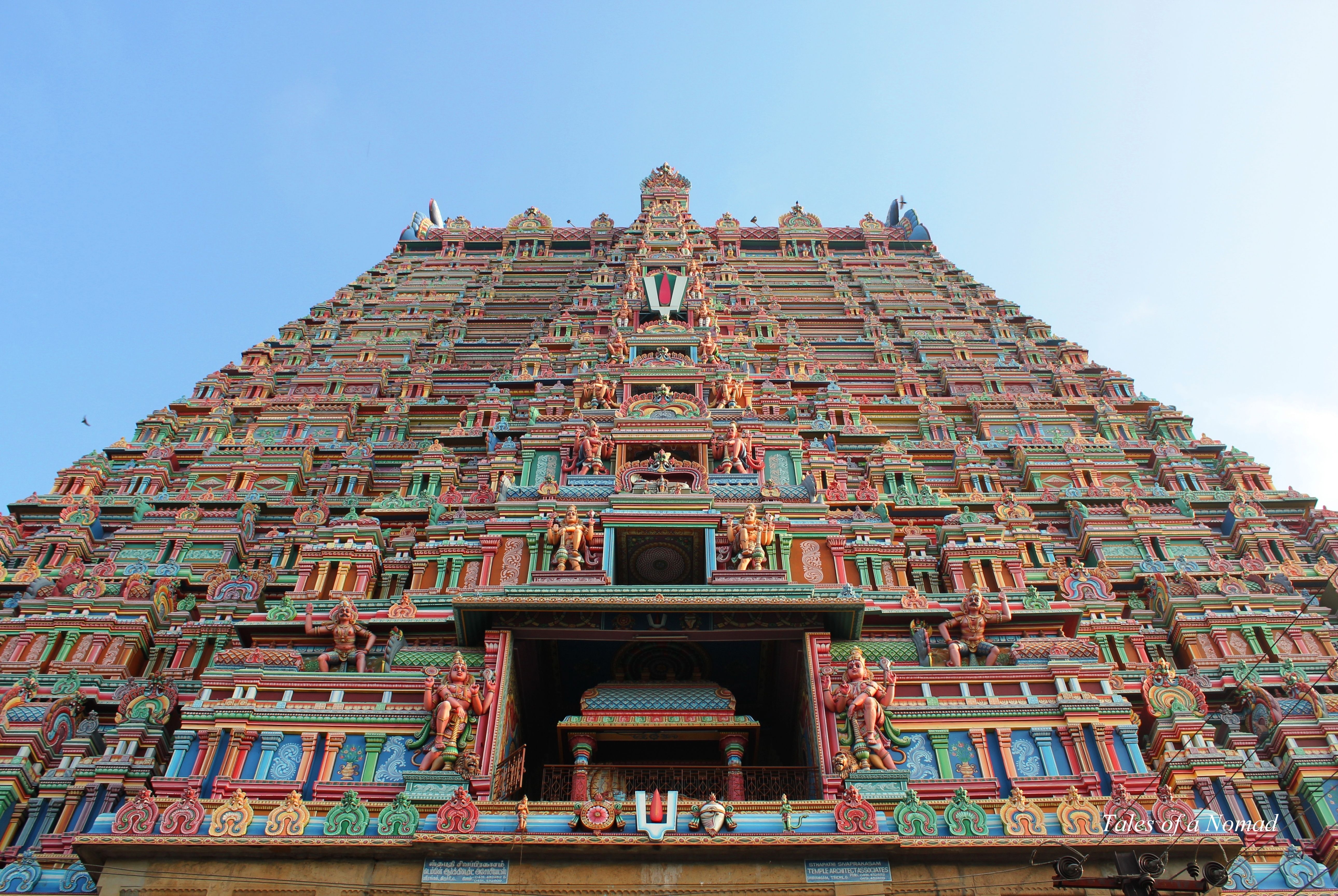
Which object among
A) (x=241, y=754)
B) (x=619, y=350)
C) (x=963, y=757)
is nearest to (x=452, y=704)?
(x=241, y=754)

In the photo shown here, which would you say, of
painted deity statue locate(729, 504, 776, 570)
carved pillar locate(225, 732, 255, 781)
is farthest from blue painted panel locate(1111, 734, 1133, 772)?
carved pillar locate(225, 732, 255, 781)

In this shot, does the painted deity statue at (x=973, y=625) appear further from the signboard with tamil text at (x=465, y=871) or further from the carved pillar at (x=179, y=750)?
the carved pillar at (x=179, y=750)

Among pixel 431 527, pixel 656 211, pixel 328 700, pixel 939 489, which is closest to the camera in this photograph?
pixel 328 700

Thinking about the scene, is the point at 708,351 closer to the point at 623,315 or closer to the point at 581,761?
the point at 623,315

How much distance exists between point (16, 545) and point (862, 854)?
63.3ft

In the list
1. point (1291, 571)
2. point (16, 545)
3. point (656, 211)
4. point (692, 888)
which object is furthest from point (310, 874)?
point (656, 211)

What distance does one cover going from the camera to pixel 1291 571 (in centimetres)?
2416

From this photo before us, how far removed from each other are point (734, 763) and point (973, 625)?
14.8 feet

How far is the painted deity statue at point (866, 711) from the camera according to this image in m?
15.4

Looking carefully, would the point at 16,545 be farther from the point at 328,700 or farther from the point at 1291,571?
the point at 1291,571

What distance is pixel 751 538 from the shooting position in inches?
764

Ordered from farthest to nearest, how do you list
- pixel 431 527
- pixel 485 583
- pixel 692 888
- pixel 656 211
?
pixel 656 211, pixel 431 527, pixel 485 583, pixel 692 888

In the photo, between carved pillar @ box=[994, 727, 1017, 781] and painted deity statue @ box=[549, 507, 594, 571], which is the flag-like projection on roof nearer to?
painted deity statue @ box=[549, 507, 594, 571]

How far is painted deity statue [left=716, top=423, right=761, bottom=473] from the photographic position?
2259cm
